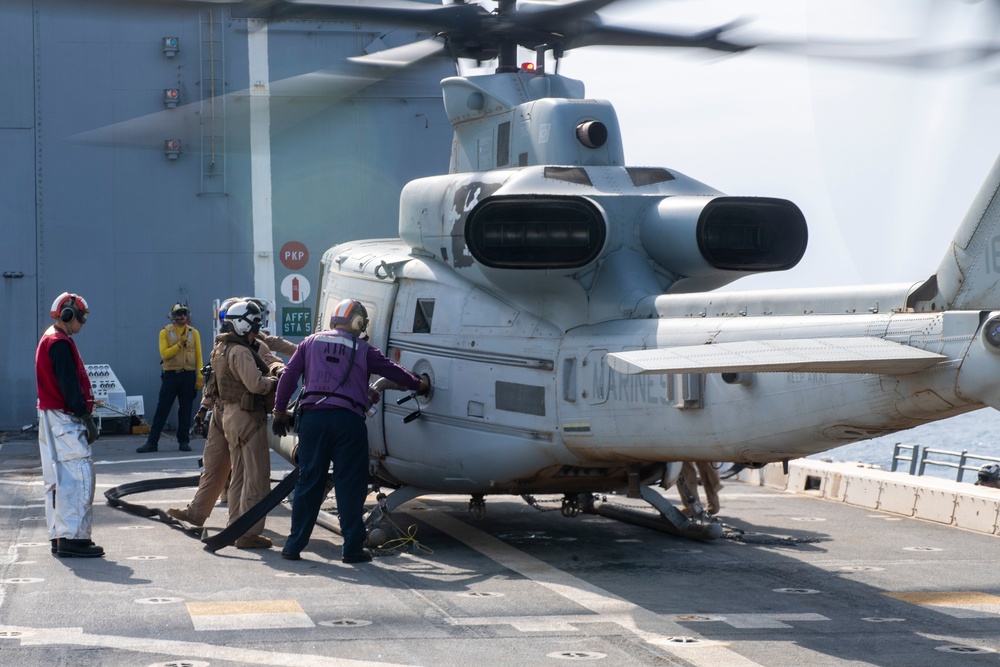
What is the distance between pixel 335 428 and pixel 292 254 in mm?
10604

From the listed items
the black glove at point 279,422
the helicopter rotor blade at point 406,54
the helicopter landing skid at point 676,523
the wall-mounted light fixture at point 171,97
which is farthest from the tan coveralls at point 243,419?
the wall-mounted light fixture at point 171,97

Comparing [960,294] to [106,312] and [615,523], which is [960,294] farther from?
[106,312]

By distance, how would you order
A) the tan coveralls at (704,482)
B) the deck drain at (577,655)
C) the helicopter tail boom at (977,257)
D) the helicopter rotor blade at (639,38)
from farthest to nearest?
the tan coveralls at (704,482), the helicopter rotor blade at (639,38), the deck drain at (577,655), the helicopter tail boom at (977,257)

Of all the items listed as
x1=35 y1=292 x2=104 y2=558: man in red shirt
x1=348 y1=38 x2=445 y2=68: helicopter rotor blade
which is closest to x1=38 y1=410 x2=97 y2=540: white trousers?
x1=35 y1=292 x2=104 y2=558: man in red shirt

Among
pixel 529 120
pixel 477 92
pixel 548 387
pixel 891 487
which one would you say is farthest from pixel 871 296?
pixel 891 487

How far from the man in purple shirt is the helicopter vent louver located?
123 cm

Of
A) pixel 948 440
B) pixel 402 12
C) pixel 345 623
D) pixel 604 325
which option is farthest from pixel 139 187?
pixel 948 440

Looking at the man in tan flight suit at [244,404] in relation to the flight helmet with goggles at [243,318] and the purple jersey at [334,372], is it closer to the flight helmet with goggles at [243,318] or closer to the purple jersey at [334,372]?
the flight helmet with goggles at [243,318]

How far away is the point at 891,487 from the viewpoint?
11758 millimetres

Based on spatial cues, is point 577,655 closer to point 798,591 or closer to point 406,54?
point 798,591

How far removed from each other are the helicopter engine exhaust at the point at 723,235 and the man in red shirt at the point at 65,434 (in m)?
4.23

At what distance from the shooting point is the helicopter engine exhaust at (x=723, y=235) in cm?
859

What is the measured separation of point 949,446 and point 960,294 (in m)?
34.6

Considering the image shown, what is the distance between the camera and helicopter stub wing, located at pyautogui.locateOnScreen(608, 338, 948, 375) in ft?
19.7
